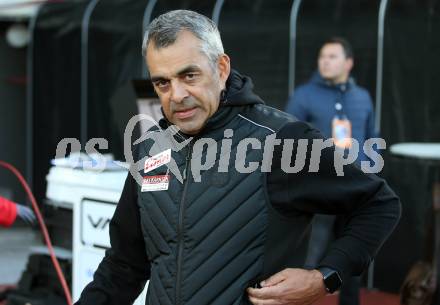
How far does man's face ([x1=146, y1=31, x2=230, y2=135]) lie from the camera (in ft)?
6.13

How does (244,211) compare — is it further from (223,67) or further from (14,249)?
(14,249)

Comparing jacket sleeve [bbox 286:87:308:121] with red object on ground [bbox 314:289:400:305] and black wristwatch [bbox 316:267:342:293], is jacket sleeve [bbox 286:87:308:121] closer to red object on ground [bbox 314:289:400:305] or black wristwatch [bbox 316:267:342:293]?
red object on ground [bbox 314:289:400:305]

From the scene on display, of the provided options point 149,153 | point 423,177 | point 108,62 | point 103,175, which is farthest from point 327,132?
point 108,62

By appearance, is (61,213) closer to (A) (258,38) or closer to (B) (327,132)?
(B) (327,132)

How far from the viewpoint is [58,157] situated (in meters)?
4.19

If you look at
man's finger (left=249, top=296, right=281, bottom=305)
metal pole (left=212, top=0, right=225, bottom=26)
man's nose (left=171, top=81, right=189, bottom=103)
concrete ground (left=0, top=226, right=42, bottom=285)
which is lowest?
concrete ground (left=0, top=226, right=42, bottom=285)

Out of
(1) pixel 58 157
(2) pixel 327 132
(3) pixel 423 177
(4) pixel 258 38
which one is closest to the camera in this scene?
(1) pixel 58 157

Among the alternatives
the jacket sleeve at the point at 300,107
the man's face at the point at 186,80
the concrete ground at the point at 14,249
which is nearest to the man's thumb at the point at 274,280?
the man's face at the point at 186,80

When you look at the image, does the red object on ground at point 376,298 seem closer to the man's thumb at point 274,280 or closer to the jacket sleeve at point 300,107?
A: the jacket sleeve at point 300,107

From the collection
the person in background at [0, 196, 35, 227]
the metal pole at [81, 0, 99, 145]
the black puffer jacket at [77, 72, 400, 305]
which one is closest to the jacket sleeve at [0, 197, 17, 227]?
the person in background at [0, 196, 35, 227]

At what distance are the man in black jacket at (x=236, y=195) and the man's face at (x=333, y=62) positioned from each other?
3356 millimetres

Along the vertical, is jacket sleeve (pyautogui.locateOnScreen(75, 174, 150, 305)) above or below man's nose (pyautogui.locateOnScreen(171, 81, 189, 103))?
below

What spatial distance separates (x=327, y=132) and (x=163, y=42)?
347 cm

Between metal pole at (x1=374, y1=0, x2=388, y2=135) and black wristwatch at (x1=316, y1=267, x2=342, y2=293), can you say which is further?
metal pole at (x1=374, y1=0, x2=388, y2=135)
